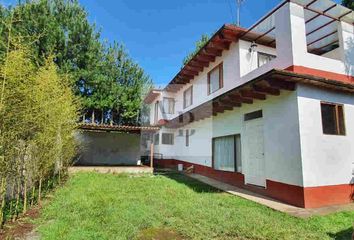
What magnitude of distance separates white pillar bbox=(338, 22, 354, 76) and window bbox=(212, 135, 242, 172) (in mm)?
4464

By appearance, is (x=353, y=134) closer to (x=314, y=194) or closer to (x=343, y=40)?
(x=314, y=194)

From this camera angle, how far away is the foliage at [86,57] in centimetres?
1625

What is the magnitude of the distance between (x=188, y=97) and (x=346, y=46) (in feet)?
29.5

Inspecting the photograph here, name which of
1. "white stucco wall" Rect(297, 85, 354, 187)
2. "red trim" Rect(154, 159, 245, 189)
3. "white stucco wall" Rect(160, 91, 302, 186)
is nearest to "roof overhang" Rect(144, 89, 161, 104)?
"red trim" Rect(154, 159, 245, 189)

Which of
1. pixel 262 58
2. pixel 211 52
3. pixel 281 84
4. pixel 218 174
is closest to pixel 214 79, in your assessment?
pixel 211 52

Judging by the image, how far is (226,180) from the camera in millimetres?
10070

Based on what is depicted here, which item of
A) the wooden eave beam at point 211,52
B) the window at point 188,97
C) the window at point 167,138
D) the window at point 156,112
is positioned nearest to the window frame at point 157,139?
the window at point 167,138

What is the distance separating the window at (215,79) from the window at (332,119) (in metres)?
4.92

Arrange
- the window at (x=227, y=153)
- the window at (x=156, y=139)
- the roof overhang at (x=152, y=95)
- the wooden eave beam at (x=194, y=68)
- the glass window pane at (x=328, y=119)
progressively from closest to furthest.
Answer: the glass window pane at (x=328, y=119)
the window at (x=227, y=153)
the wooden eave beam at (x=194, y=68)
the roof overhang at (x=152, y=95)
the window at (x=156, y=139)

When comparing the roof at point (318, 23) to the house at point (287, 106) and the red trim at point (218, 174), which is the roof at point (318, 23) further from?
the red trim at point (218, 174)

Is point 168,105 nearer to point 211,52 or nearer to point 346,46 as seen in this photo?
point 211,52

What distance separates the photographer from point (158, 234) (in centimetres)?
438

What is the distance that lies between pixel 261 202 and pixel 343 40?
6.34 meters

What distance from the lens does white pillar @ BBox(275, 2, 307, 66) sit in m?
7.09
